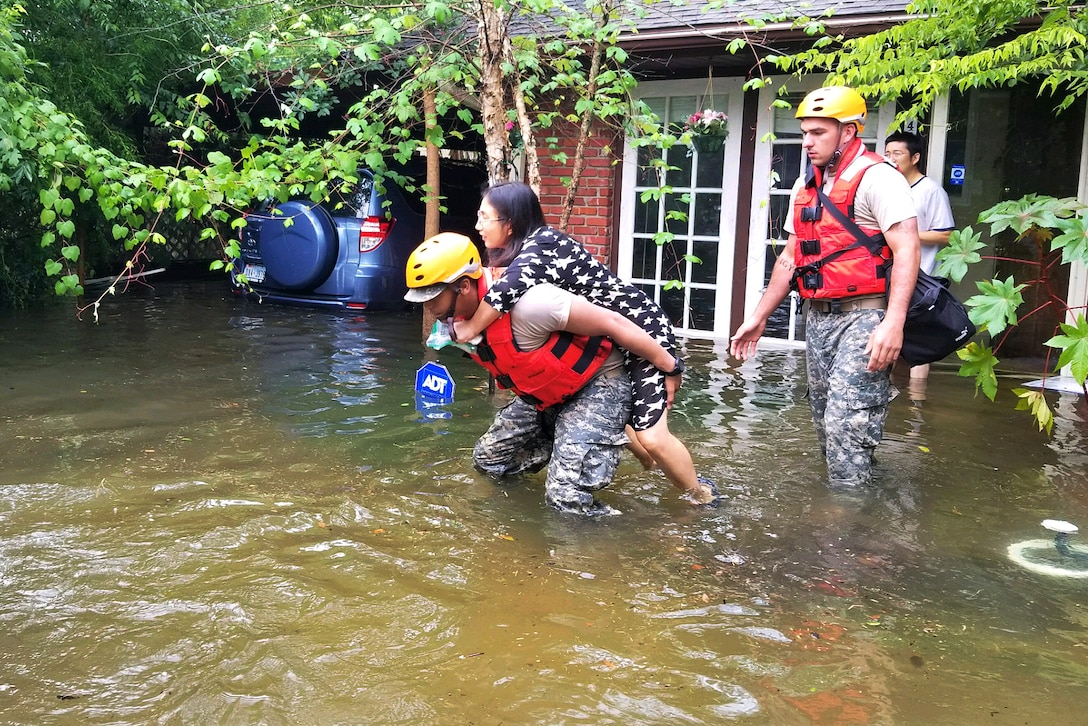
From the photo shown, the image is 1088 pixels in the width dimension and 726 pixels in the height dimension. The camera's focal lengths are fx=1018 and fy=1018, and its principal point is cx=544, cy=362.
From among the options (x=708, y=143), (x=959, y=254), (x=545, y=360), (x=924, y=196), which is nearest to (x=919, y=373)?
(x=924, y=196)

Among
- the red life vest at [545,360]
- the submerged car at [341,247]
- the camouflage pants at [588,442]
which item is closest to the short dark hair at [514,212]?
the red life vest at [545,360]

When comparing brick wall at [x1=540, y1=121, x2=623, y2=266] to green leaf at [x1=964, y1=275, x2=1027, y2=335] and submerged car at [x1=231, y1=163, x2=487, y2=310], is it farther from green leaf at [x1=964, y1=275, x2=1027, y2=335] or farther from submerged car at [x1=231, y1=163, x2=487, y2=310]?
green leaf at [x1=964, y1=275, x2=1027, y2=335]

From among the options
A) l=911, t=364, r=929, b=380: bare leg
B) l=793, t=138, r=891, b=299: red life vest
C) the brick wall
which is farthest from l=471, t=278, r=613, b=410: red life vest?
the brick wall

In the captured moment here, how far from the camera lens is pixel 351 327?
10.3 m

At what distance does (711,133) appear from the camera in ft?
31.0

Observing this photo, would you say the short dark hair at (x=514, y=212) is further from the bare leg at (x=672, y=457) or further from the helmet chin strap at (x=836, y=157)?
the helmet chin strap at (x=836, y=157)

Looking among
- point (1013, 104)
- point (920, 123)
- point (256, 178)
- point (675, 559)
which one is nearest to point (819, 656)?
point (675, 559)

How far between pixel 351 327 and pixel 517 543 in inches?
256

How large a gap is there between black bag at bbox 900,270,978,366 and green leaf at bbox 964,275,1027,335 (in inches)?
3.4

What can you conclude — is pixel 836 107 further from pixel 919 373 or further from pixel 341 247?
pixel 341 247

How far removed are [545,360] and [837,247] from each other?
4.77ft

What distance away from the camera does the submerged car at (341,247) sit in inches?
425

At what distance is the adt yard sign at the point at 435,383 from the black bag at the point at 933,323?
2654 millimetres

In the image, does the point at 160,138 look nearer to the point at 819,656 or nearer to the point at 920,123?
the point at 920,123
